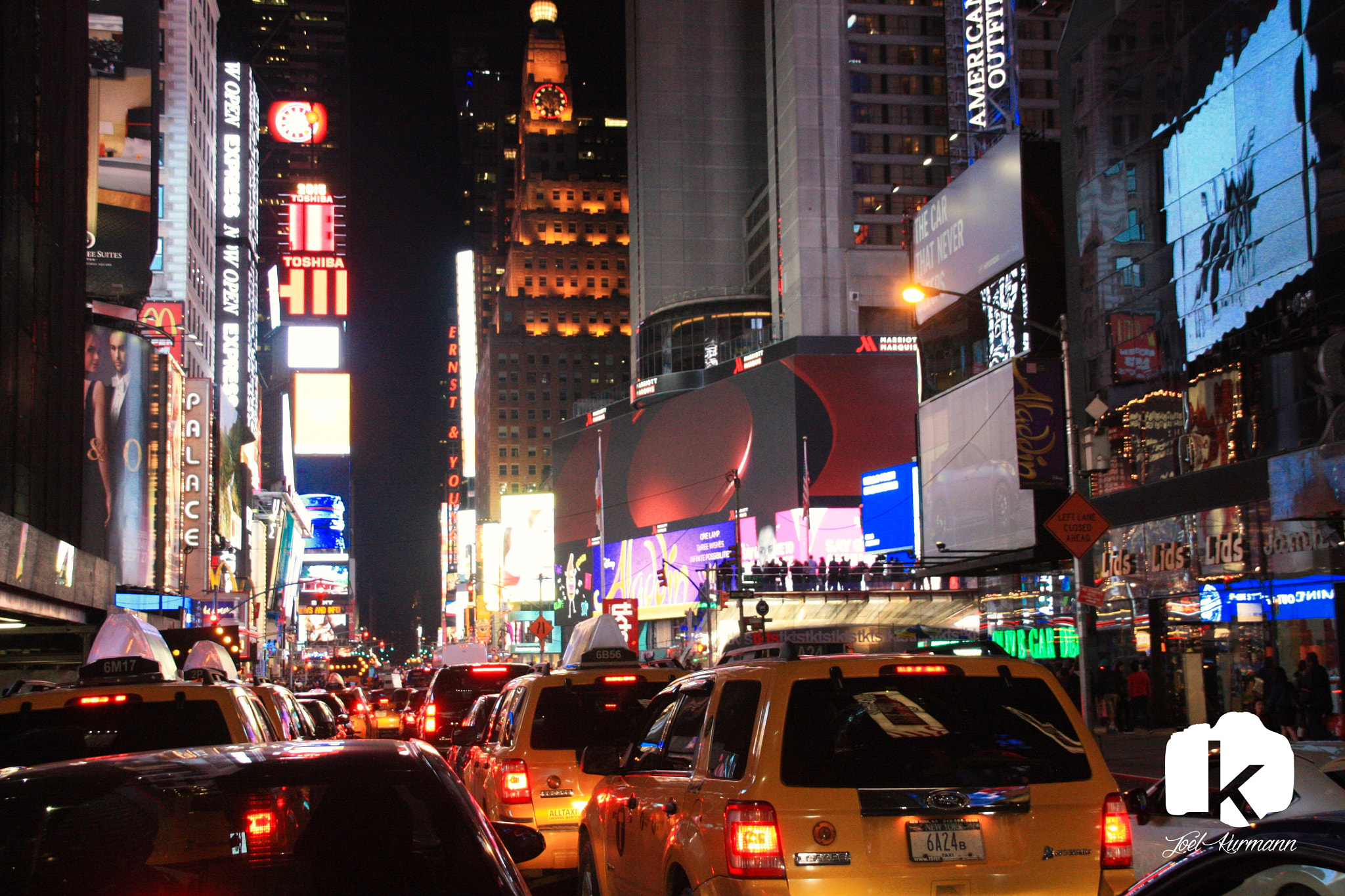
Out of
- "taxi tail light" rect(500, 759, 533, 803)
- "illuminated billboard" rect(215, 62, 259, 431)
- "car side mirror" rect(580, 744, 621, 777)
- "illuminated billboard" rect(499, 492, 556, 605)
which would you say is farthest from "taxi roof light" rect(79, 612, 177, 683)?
"illuminated billboard" rect(499, 492, 556, 605)

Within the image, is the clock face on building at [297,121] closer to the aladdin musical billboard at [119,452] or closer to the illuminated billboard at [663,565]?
the illuminated billboard at [663,565]

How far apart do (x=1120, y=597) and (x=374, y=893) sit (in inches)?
1214

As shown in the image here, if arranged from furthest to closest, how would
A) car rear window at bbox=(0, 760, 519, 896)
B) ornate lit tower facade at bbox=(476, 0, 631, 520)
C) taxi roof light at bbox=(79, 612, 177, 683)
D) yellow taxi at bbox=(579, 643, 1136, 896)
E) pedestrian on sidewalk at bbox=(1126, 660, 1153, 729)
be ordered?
ornate lit tower facade at bbox=(476, 0, 631, 520), pedestrian on sidewalk at bbox=(1126, 660, 1153, 729), taxi roof light at bbox=(79, 612, 177, 683), yellow taxi at bbox=(579, 643, 1136, 896), car rear window at bbox=(0, 760, 519, 896)

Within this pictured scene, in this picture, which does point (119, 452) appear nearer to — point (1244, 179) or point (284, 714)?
point (1244, 179)

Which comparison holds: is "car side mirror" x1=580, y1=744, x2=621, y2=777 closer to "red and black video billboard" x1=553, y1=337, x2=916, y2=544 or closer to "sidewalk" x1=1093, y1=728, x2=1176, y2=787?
"sidewalk" x1=1093, y1=728, x2=1176, y2=787

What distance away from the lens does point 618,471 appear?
405 feet

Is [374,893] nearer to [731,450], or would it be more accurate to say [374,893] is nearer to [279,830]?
[279,830]

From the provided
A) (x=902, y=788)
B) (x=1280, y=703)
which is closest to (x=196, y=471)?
(x=1280, y=703)

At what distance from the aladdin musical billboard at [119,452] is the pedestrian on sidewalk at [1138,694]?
39.2 meters

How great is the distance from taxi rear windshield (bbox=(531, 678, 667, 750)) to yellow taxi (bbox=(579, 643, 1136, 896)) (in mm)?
4327

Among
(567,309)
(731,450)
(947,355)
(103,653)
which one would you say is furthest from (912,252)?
(567,309)

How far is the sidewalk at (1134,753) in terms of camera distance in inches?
760

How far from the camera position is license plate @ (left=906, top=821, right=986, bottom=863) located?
611cm

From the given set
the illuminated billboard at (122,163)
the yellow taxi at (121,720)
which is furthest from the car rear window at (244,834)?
the illuminated billboard at (122,163)
